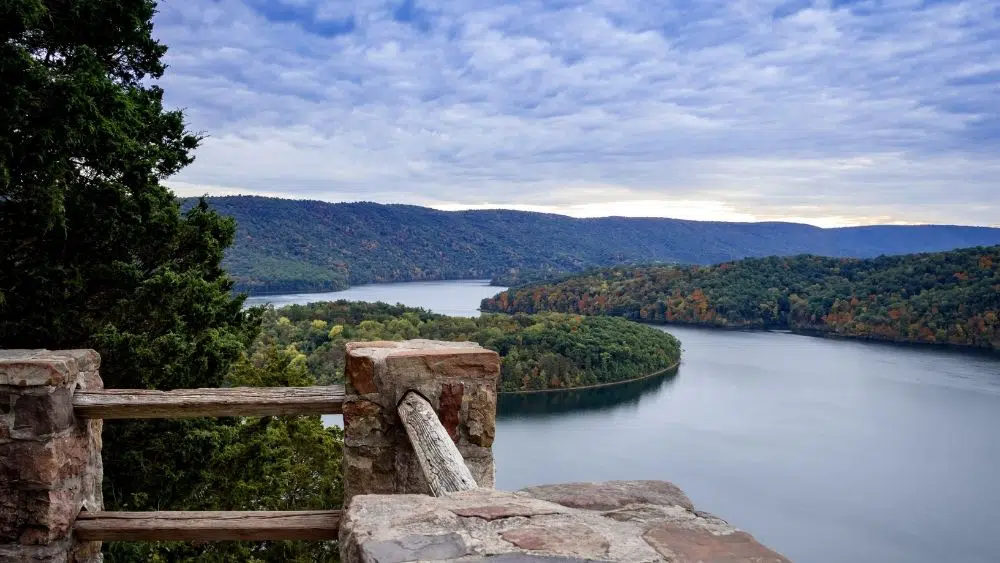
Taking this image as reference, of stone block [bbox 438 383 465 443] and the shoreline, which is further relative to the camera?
the shoreline

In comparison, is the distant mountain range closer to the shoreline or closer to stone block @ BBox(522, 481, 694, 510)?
the shoreline

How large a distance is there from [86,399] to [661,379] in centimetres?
3846

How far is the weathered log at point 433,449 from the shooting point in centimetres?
169

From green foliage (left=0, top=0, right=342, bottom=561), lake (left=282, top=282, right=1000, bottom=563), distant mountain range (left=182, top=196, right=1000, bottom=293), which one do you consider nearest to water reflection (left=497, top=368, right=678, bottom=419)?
lake (left=282, top=282, right=1000, bottom=563)

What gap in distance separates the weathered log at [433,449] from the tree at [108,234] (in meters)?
4.01

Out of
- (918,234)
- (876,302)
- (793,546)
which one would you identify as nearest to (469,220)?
(876,302)

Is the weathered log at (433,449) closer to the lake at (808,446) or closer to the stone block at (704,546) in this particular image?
the stone block at (704,546)

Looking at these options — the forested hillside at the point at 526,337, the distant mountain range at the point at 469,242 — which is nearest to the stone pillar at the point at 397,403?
the forested hillside at the point at 526,337

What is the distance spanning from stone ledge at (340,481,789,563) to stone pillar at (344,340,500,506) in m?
0.76

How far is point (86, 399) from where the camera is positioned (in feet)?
7.35

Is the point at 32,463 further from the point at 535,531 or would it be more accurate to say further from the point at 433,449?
the point at 535,531

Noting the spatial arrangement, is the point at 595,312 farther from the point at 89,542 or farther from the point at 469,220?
the point at 89,542

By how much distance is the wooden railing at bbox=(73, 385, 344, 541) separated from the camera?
7.06 feet

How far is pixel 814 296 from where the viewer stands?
59000mm
